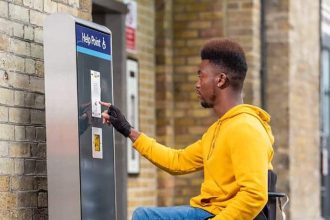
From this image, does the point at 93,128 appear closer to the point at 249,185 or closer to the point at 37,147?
the point at 37,147

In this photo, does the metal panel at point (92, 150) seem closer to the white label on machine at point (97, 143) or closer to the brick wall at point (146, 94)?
the white label on machine at point (97, 143)

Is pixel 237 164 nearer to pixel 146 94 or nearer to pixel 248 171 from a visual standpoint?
pixel 248 171

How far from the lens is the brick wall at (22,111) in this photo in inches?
244

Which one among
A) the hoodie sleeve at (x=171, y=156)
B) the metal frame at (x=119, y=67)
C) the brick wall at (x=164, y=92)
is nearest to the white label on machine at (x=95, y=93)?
the hoodie sleeve at (x=171, y=156)

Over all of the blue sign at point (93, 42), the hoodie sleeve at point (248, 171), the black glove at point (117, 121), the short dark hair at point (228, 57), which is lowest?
the hoodie sleeve at point (248, 171)

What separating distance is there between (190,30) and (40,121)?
209 inches

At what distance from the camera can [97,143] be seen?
633 cm

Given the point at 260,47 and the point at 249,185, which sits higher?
the point at 260,47

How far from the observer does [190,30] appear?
460 inches

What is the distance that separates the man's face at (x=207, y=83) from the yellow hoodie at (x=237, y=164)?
12cm

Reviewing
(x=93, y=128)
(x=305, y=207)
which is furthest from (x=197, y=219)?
(x=305, y=207)

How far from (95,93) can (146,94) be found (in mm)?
5000

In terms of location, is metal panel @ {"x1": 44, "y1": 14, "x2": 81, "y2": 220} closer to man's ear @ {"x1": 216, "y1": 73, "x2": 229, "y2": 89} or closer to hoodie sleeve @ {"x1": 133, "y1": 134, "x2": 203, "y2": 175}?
hoodie sleeve @ {"x1": 133, "y1": 134, "x2": 203, "y2": 175}

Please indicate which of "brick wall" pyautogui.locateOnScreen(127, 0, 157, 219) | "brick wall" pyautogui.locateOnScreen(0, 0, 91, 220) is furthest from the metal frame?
"brick wall" pyautogui.locateOnScreen(0, 0, 91, 220)
